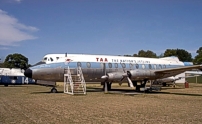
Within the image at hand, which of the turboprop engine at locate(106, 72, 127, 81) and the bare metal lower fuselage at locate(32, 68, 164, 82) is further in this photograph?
the turboprop engine at locate(106, 72, 127, 81)

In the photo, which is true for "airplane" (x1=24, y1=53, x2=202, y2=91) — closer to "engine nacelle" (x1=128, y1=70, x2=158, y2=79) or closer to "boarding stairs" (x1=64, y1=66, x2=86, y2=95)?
"engine nacelle" (x1=128, y1=70, x2=158, y2=79)

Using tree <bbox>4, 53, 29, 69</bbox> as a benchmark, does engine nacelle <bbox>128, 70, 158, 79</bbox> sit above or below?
below

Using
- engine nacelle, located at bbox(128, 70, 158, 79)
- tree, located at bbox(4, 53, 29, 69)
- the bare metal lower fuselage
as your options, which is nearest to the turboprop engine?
the bare metal lower fuselage

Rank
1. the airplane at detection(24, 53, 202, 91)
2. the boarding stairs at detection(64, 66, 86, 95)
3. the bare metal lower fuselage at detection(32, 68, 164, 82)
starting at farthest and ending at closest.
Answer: the airplane at detection(24, 53, 202, 91) → the bare metal lower fuselage at detection(32, 68, 164, 82) → the boarding stairs at detection(64, 66, 86, 95)

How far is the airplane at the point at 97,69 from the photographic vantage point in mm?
21094

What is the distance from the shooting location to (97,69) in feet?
76.3

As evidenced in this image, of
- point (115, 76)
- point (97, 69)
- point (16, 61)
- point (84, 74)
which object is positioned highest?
point (16, 61)

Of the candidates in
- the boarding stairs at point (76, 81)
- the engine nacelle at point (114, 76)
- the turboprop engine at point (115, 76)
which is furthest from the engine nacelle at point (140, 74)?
the boarding stairs at point (76, 81)

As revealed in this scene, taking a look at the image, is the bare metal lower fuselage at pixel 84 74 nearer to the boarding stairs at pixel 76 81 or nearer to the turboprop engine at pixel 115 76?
the turboprop engine at pixel 115 76

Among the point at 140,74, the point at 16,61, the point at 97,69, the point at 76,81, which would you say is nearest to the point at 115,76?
the point at 97,69

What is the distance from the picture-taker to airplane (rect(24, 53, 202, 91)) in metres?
21.1

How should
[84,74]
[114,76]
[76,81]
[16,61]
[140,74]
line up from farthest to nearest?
[16,61] < [84,74] < [140,74] < [114,76] < [76,81]

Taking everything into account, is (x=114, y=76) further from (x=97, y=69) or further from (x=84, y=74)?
(x=84, y=74)

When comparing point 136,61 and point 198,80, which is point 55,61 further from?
point 198,80
